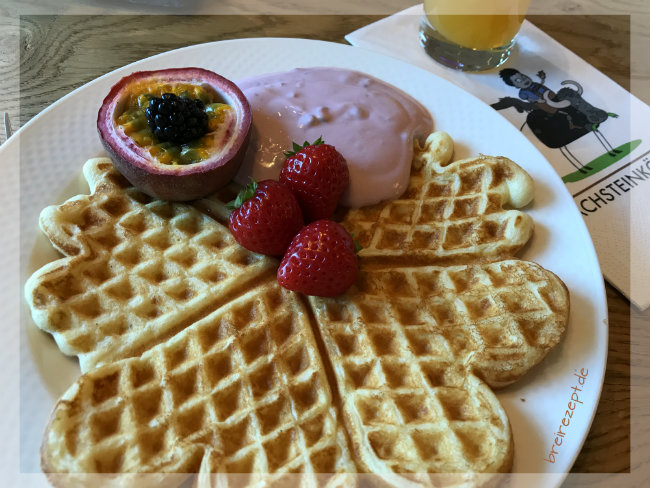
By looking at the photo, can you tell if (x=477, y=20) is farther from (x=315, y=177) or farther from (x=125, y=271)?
(x=125, y=271)

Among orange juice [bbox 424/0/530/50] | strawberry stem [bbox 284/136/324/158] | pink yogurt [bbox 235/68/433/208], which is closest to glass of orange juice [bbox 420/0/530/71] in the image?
orange juice [bbox 424/0/530/50]

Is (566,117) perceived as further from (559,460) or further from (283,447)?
(283,447)

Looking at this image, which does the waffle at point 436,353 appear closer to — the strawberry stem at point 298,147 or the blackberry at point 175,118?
the strawberry stem at point 298,147

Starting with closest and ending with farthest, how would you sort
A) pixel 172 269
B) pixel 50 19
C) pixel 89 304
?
pixel 89 304
pixel 172 269
pixel 50 19

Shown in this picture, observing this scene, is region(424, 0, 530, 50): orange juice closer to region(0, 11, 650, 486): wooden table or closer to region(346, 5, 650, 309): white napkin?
region(346, 5, 650, 309): white napkin

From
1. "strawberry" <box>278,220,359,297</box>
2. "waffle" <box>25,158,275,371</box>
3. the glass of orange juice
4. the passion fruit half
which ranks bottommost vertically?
"waffle" <box>25,158,275,371</box>

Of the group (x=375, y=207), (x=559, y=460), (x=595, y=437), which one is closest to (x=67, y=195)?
(x=375, y=207)
